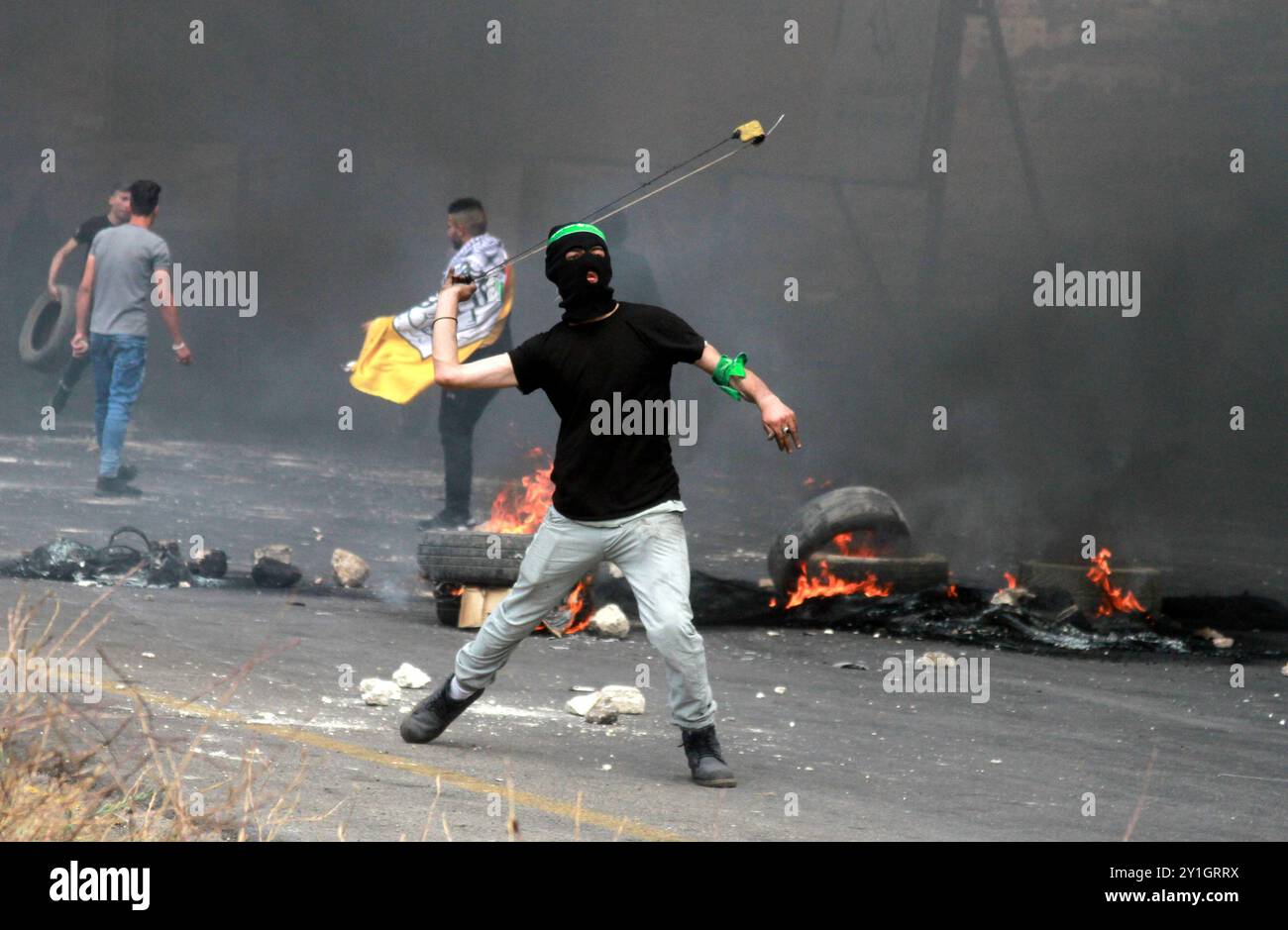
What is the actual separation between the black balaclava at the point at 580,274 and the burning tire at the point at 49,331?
11781 mm

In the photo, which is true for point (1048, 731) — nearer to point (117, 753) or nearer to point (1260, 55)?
point (117, 753)

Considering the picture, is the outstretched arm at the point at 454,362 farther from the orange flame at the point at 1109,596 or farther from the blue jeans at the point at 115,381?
the blue jeans at the point at 115,381

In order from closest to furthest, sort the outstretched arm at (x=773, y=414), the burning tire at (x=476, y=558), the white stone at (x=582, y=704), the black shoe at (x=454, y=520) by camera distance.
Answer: the outstretched arm at (x=773, y=414) < the white stone at (x=582, y=704) < the burning tire at (x=476, y=558) < the black shoe at (x=454, y=520)

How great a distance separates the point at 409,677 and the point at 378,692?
60 cm

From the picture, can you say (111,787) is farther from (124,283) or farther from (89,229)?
(89,229)

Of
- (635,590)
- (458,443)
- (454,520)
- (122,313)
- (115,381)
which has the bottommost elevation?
(454,520)

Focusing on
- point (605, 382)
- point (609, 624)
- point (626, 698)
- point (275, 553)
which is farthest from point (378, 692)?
point (275, 553)

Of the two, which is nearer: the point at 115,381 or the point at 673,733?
the point at 673,733

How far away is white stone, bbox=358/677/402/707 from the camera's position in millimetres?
7645

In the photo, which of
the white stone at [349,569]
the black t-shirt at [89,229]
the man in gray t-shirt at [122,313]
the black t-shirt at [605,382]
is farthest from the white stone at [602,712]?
the black t-shirt at [89,229]

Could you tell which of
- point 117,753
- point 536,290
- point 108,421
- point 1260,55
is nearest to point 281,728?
point 117,753

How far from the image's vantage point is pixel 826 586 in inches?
457

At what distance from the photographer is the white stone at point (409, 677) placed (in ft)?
27.1

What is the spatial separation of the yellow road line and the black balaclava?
1.77 meters
